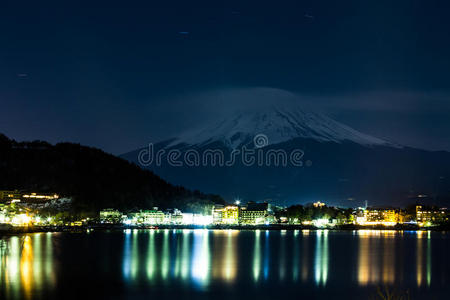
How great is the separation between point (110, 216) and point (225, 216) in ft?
75.8

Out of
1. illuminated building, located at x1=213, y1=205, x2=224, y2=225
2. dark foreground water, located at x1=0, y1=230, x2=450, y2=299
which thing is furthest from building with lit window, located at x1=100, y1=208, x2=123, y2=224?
dark foreground water, located at x1=0, y1=230, x2=450, y2=299

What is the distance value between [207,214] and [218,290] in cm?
8817

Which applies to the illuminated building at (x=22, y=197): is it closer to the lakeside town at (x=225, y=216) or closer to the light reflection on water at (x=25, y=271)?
the lakeside town at (x=225, y=216)

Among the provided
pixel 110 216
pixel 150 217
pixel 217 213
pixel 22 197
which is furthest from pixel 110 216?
pixel 217 213

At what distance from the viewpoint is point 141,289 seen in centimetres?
2478

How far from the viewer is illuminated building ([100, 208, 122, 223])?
3839 inches

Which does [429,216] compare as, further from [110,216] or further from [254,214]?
[110,216]

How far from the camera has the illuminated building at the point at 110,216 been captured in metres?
97.5

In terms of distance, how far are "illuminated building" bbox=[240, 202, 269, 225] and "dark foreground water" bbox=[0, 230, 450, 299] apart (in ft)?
227

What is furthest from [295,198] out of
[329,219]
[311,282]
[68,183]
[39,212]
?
[311,282]

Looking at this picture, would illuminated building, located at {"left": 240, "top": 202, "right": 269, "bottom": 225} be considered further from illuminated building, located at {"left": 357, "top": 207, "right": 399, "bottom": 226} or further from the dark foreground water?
the dark foreground water

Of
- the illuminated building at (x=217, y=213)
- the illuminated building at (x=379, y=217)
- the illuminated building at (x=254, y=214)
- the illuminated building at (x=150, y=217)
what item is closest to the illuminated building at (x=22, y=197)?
the illuminated building at (x=150, y=217)

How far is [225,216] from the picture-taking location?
376ft

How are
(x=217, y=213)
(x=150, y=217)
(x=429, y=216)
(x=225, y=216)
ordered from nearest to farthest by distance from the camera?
(x=150, y=217) → (x=429, y=216) → (x=225, y=216) → (x=217, y=213)
